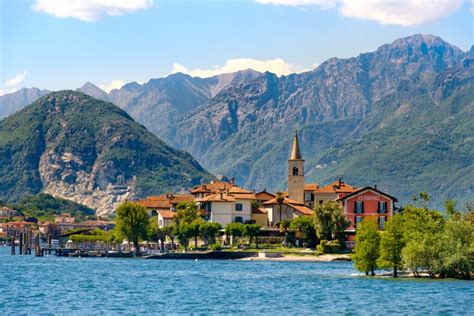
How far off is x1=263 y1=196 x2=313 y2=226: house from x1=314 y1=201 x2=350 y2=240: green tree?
21.9 m

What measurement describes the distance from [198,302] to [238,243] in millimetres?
89895

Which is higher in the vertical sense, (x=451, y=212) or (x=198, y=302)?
(x=451, y=212)

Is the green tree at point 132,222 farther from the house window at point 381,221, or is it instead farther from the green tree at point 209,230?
the house window at point 381,221

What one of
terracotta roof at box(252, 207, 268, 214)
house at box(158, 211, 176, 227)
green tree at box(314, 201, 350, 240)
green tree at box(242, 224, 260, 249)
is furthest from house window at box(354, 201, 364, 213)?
house at box(158, 211, 176, 227)

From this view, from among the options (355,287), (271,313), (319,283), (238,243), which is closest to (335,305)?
(271,313)

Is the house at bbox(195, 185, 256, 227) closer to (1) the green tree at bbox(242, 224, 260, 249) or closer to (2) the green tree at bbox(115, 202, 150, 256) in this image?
(1) the green tree at bbox(242, 224, 260, 249)

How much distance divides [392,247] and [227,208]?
258ft

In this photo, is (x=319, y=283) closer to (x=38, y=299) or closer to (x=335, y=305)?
(x=335, y=305)

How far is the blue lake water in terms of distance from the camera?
76938 millimetres

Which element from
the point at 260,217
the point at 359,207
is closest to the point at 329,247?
the point at 359,207

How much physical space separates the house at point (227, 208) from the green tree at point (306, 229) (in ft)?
51.2

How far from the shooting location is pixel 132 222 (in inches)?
6698

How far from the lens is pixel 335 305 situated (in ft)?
262

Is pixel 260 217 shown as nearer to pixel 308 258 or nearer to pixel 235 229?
pixel 235 229
